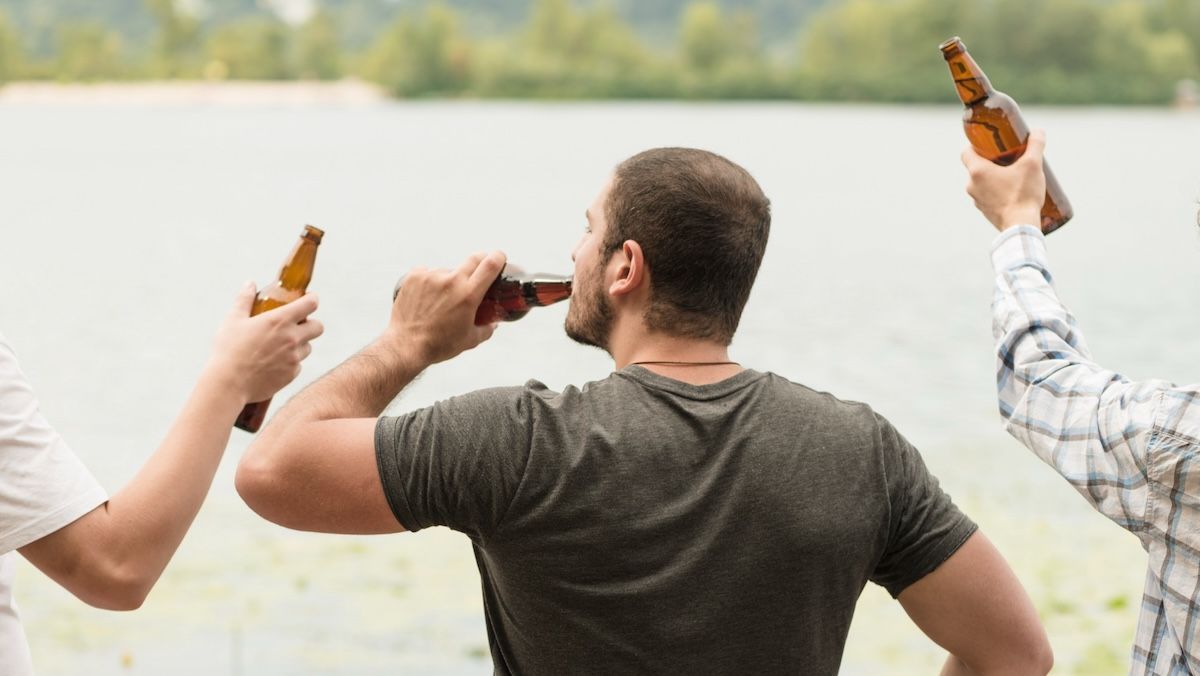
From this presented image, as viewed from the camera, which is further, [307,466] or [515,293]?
[515,293]

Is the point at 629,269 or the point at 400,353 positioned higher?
the point at 629,269

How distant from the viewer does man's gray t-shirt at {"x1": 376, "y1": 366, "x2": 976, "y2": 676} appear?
1.64m

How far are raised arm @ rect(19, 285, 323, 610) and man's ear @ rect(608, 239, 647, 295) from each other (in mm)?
434

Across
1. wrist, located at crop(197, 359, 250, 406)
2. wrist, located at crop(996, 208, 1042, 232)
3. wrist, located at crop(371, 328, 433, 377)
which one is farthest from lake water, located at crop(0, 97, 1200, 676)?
wrist, located at crop(197, 359, 250, 406)

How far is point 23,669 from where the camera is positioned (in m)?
1.70

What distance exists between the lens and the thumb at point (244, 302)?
1.87m

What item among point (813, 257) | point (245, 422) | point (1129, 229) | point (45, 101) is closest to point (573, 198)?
point (813, 257)

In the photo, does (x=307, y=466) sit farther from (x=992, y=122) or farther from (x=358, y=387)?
(x=992, y=122)

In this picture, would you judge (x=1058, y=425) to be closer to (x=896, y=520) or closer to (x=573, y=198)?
(x=896, y=520)

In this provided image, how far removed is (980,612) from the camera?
6.06 feet

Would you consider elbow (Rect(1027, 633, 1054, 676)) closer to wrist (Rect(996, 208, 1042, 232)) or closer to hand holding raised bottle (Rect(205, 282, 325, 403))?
wrist (Rect(996, 208, 1042, 232))

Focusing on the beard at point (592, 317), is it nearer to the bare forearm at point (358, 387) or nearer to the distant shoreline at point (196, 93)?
the bare forearm at point (358, 387)

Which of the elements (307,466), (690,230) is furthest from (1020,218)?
(307,466)

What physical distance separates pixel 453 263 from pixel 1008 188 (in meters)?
20.3
